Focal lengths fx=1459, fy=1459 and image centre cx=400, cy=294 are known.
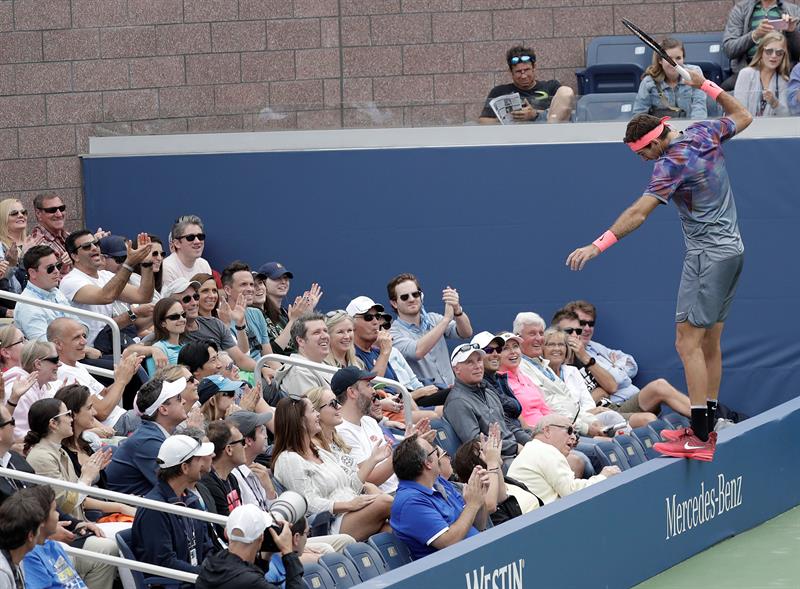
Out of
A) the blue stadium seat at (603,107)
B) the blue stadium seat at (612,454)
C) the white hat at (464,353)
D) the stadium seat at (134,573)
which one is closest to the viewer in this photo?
Result: the stadium seat at (134,573)

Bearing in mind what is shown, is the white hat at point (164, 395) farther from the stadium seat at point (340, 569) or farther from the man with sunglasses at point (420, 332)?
the man with sunglasses at point (420, 332)

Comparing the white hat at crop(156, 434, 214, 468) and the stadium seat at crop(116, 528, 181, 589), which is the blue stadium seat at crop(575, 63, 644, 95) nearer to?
the white hat at crop(156, 434, 214, 468)

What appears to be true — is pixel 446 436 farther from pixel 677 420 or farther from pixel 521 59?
pixel 521 59

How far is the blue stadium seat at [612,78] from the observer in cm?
1311

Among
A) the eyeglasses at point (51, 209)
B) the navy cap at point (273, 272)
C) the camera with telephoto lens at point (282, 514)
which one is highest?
the eyeglasses at point (51, 209)

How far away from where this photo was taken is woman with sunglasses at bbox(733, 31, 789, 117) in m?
11.6

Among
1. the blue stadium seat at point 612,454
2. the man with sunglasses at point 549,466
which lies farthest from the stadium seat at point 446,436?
the blue stadium seat at point 612,454

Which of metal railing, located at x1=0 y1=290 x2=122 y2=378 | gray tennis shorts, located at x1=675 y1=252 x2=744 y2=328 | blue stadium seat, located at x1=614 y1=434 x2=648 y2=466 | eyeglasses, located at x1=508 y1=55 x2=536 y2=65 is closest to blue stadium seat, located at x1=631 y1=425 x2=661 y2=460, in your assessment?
blue stadium seat, located at x1=614 y1=434 x2=648 y2=466

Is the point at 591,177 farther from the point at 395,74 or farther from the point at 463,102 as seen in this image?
the point at 395,74

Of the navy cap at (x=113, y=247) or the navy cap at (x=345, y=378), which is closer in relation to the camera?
the navy cap at (x=345, y=378)

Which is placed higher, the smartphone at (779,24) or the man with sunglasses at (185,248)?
the smartphone at (779,24)

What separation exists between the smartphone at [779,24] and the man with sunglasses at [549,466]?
5188 millimetres

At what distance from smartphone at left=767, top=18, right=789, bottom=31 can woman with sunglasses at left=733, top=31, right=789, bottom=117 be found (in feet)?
0.68

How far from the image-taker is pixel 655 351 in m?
12.0
